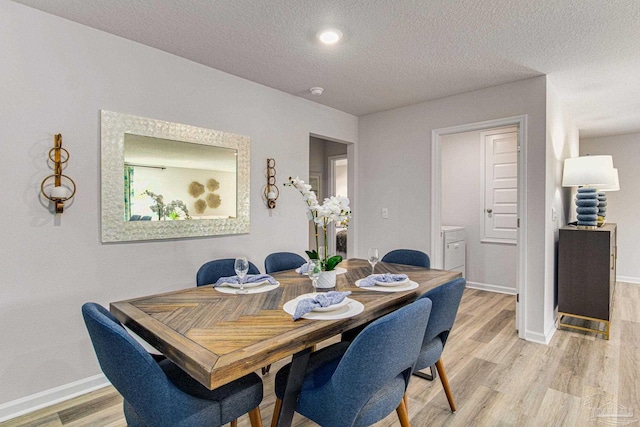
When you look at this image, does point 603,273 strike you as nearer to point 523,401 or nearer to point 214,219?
point 523,401

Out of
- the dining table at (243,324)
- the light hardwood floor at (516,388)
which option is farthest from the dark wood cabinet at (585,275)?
the dining table at (243,324)

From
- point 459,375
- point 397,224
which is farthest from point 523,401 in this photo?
point 397,224

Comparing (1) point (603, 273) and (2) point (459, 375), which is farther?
(1) point (603, 273)

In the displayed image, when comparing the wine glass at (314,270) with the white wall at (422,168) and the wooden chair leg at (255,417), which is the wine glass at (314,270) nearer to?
the wooden chair leg at (255,417)

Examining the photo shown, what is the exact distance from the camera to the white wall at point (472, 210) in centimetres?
→ 471

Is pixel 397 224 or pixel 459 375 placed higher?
pixel 397 224

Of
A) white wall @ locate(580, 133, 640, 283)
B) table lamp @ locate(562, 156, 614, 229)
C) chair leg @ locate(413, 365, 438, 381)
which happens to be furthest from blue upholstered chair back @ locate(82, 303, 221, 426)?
white wall @ locate(580, 133, 640, 283)

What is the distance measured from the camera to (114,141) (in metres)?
2.36

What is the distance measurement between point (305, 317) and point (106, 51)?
2.29 m

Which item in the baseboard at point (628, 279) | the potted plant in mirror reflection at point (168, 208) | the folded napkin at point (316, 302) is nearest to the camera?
the folded napkin at point (316, 302)

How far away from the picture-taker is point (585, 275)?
3.21 metres

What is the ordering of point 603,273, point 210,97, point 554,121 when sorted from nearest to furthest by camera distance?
point 210,97 < point 603,273 < point 554,121

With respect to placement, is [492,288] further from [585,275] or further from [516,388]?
[516,388]

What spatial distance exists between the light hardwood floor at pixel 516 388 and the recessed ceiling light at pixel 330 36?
2071 mm
